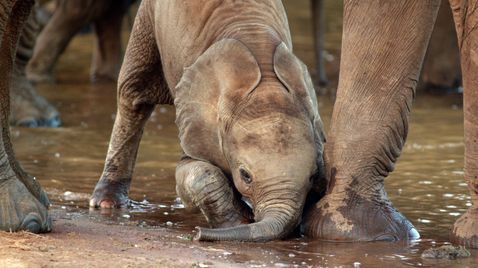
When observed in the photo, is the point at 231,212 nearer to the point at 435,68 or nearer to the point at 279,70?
the point at 279,70

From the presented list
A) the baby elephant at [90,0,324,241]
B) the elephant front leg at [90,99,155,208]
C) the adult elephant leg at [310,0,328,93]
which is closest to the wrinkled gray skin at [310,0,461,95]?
the adult elephant leg at [310,0,328,93]

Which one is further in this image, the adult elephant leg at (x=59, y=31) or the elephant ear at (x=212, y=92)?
the adult elephant leg at (x=59, y=31)

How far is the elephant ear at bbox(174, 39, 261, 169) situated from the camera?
572 centimetres

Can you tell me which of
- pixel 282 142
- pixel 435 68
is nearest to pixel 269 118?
pixel 282 142

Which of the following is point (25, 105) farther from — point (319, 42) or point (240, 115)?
point (240, 115)

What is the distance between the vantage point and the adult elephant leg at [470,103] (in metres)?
5.36

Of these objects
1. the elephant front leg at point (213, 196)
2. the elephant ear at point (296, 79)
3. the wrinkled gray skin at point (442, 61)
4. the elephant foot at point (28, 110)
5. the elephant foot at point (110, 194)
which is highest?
the wrinkled gray skin at point (442, 61)

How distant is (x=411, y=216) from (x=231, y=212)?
3.31ft

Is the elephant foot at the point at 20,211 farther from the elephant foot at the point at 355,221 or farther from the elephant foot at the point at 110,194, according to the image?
the elephant foot at the point at 110,194

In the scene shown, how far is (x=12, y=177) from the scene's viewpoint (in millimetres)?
5441

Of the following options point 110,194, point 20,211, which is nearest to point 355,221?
point 20,211

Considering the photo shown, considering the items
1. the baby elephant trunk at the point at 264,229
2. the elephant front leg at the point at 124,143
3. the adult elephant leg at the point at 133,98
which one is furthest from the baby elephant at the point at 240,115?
the elephant front leg at the point at 124,143

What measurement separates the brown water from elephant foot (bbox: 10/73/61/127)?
0.13 m

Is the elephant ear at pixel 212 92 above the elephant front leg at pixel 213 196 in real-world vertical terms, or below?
above
